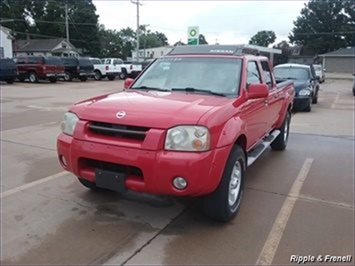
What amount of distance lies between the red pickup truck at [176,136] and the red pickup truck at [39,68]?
22961mm

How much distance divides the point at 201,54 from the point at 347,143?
4912 millimetres

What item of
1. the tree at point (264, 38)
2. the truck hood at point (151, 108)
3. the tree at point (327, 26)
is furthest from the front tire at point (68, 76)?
the tree at point (264, 38)

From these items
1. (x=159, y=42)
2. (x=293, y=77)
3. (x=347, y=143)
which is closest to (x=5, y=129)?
(x=347, y=143)

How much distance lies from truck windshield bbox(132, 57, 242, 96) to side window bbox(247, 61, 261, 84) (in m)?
0.25

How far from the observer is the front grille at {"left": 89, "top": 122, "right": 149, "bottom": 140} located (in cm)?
355

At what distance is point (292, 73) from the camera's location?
47.6 feet

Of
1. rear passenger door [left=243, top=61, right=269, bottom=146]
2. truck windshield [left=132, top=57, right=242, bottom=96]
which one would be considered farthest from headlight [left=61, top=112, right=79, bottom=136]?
rear passenger door [left=243, top=61, right=269, bottom=146]

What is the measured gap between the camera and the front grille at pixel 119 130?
355 centimetres

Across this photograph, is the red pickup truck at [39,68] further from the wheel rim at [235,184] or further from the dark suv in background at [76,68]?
the wheel rim at [235,184]

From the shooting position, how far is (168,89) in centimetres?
473

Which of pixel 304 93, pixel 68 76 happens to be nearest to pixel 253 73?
pixel 304 93

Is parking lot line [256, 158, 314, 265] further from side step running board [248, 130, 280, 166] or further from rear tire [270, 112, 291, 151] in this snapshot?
rear tire [270, 112, 291, 151]

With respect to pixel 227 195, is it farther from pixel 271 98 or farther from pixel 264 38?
pixel 264 38

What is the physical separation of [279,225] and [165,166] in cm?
155
